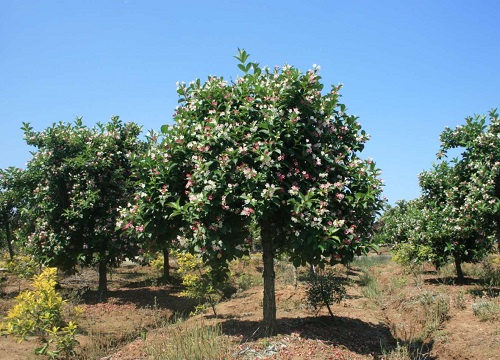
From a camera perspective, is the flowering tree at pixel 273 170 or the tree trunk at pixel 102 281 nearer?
the flowering tree at pixel 273 170

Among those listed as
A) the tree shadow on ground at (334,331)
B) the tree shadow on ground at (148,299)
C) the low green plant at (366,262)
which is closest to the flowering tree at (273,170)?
the tree shadow on ground at (334,331)

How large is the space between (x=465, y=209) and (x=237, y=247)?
9157 millimetres

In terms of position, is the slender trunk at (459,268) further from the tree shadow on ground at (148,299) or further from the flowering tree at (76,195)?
the flowering tree at (76,195)

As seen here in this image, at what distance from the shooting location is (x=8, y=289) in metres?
18.8

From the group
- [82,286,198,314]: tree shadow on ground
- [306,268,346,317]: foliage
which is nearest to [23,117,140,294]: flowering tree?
[82,286,198,314]: tree shadow on ground

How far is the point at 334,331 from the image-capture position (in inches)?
424

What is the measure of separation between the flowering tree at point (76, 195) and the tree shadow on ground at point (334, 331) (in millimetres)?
7987

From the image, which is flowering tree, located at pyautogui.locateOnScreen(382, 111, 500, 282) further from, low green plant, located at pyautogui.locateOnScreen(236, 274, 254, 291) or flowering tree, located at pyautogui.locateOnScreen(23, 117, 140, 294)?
flowering tree, located at pyautogui.locateOnScreen(23, 117, 140, 294)

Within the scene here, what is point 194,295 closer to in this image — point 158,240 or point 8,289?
point 158,240

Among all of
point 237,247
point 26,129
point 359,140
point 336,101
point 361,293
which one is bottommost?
point 361,293

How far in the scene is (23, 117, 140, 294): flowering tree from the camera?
16625 millimetres

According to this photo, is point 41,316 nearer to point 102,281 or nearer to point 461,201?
point 102,281

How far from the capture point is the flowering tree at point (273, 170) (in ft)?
27.8

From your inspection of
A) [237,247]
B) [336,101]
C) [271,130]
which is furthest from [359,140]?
[237,247]
